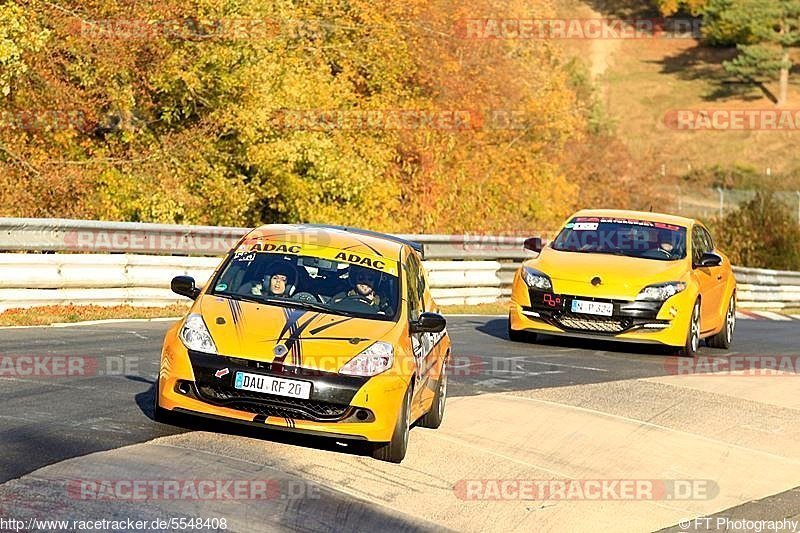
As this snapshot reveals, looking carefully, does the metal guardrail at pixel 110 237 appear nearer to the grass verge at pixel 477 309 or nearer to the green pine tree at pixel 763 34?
the grass verge at pixel 477 309

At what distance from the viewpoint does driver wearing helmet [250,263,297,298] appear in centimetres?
1005

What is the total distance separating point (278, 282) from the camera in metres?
10.1

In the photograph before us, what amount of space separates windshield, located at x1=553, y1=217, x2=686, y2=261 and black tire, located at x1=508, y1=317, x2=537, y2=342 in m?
1.13

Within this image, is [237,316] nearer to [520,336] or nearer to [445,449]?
[445,449]

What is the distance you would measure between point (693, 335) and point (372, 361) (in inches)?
336

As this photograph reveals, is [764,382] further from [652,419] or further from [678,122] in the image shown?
[678,122]

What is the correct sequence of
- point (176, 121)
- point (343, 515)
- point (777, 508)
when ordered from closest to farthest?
point (343, 515)
point (777, 508)
point (176, 121)

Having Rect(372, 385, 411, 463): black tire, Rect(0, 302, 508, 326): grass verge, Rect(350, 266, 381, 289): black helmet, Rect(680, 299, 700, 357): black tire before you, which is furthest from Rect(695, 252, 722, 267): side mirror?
Rect(372, 385, 411, 463): black tire

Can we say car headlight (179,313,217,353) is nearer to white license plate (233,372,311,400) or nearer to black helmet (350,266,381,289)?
white license plate (233,372,311,400)

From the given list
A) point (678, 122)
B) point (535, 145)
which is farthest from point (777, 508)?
point (678, 122)

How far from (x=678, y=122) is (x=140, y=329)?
3696 inches

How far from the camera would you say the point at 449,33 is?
3634 centimetres

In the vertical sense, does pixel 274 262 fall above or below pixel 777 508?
above

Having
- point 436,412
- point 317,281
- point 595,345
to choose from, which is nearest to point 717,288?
point 595,345
